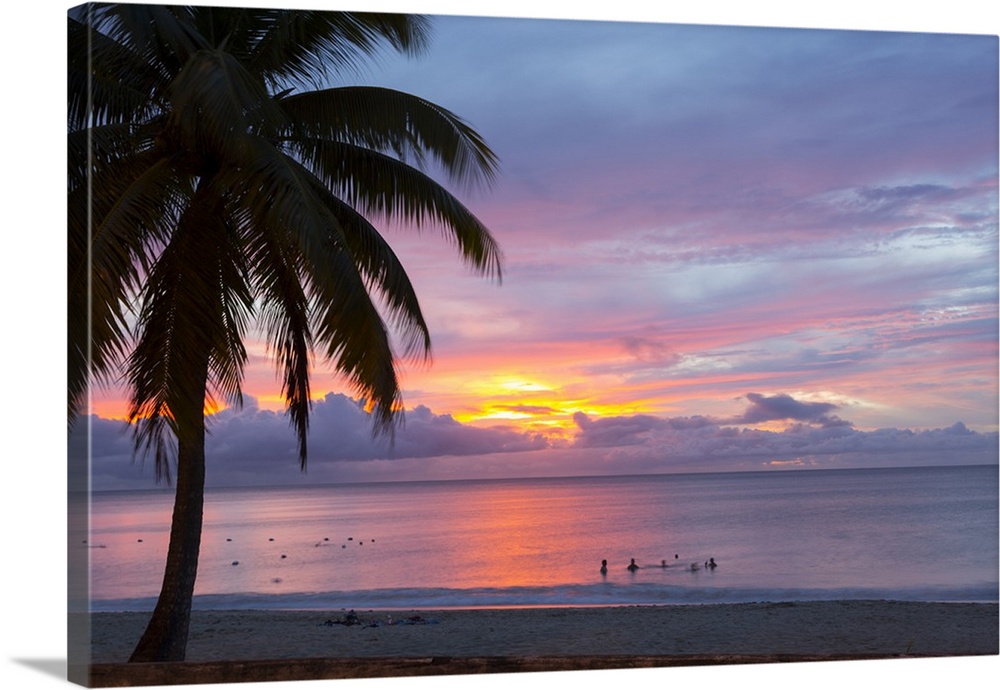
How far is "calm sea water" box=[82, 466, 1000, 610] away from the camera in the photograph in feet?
27.2

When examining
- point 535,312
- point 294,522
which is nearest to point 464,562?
point 294,522

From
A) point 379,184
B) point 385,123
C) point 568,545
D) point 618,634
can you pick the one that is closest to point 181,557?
point 379,184

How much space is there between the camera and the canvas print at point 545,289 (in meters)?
6.43

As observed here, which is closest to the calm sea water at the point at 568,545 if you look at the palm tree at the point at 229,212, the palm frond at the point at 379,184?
the palm tree at the point at 229,212

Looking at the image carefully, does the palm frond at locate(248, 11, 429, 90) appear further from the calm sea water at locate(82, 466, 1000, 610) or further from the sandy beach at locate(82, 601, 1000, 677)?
the sandy beach at locate(82, 601, 1000, 677)

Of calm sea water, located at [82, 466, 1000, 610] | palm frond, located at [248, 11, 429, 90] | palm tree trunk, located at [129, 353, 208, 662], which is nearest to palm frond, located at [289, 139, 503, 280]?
palm frond, located at [248, 11, 429, 90]

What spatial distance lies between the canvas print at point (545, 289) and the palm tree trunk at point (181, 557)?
0.7 inches

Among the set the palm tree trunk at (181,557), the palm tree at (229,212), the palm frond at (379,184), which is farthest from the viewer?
the palm frond at (379,184)

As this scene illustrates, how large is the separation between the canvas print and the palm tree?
22 mm

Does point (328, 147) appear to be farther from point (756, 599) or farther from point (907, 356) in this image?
point (756, 599)

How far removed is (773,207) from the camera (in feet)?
25.3

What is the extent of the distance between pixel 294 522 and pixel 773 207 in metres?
19.7

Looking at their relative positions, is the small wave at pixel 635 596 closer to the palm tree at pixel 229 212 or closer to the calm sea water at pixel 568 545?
the calm sea water at pixel 568 545

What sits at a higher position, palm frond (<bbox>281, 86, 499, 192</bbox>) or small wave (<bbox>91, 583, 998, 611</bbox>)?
palm frond (<bbox>281, 86, 499, 192</bbox>)
